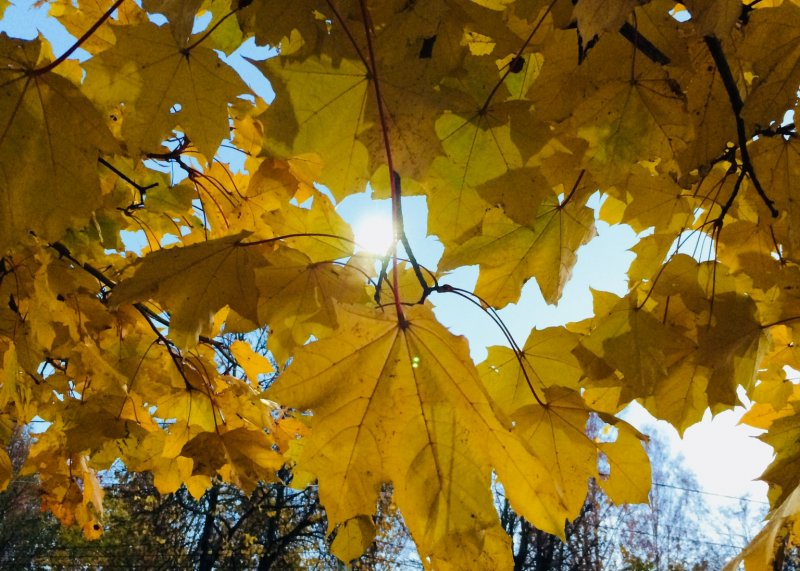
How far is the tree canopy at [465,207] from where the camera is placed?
0.72m

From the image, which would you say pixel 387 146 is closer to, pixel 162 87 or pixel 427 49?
pixel 427 49

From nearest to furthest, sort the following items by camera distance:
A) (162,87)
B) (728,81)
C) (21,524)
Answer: (728,81) < (162,87) < (21,524)

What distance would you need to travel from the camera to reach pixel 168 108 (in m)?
0.88

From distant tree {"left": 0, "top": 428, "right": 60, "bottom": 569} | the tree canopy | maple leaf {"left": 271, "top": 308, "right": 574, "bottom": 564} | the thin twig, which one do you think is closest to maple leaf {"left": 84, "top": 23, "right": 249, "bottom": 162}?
the tree canopy

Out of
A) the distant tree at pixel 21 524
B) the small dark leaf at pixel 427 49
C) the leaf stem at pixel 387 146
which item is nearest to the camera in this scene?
the leaf stem at pixel 387 146

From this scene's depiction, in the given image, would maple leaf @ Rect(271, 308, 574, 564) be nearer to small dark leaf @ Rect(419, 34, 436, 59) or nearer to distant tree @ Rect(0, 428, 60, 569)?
small dark leaf @ Rect(419, 34, 436, 59)

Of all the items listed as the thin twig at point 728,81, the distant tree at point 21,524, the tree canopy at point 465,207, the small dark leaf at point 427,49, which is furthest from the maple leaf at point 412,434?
the distant tree at point 21,524

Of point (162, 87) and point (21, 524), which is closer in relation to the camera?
point (162, 87)

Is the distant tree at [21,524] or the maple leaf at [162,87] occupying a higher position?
the distant tree at [21,524]

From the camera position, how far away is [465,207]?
947mm

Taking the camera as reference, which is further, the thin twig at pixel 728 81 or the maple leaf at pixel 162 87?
the maple leaf at pixel 162 87

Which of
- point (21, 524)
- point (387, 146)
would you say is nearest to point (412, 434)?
point (387, 146)

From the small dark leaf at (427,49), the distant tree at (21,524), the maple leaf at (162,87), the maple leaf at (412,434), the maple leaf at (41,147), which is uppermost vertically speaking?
the distant tree at (21,524)

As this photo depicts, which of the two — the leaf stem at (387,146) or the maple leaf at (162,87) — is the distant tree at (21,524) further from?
the leaf stem at (387,146)
